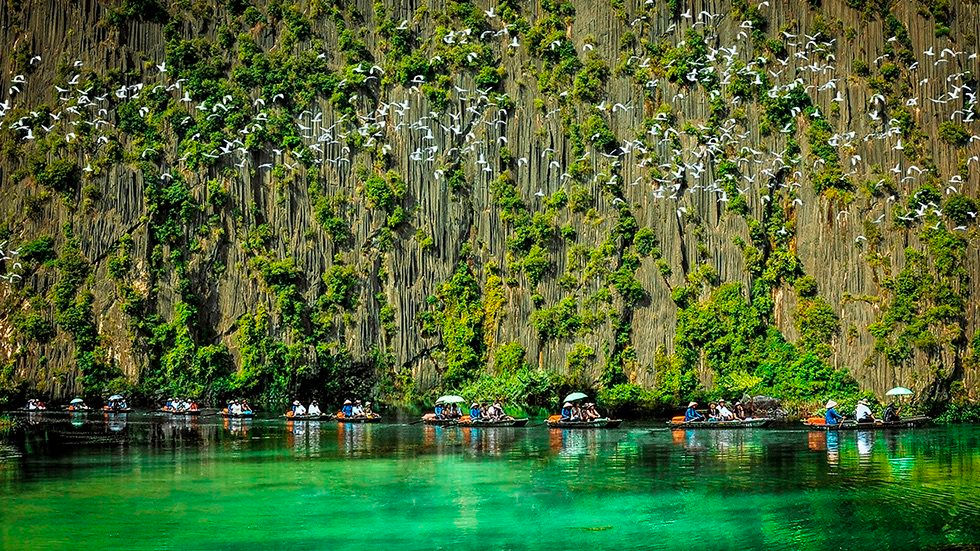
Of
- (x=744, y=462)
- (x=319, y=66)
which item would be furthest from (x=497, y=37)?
(x=744, y=462)

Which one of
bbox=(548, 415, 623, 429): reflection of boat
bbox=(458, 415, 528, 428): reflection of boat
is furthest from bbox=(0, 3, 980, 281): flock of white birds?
bbox=(458, 415, 528, 428): reflection of boat

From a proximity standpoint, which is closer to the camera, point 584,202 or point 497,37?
point 584,202

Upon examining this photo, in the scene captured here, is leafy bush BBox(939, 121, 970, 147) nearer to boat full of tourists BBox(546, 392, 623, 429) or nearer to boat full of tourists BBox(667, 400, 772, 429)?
boat full of tourists BBox(667, 400, 772, 429)

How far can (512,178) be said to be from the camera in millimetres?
59062

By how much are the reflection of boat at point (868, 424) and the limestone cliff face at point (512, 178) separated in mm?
6288

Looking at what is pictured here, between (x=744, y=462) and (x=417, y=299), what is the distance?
27.7m

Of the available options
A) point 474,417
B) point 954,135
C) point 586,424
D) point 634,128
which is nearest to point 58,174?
point 474,417

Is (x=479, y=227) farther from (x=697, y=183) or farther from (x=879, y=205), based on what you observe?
(x=879, y=205)

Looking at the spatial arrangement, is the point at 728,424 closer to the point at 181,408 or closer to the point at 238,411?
the point at 238,411

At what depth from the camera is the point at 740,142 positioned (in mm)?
56625

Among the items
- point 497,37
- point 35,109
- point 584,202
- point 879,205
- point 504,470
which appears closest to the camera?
point 504,470

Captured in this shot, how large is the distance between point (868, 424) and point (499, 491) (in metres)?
18.7

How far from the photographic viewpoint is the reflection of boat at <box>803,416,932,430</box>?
138 ft

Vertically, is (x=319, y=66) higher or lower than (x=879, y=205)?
higher
